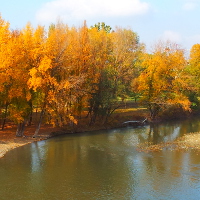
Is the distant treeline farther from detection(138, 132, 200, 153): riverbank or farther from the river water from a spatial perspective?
detection(138, 132, 200, 153): riverbank

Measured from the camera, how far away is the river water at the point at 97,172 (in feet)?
72.7

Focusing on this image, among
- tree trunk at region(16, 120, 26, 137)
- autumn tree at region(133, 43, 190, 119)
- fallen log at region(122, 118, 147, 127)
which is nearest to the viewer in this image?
tree trunk at region(16, 120, 26, 137)

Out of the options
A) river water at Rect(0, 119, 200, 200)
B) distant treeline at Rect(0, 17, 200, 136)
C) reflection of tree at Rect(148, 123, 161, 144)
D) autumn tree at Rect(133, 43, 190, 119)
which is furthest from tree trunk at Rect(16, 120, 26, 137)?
autumn tree at Rect(133, 43, 190, 119)

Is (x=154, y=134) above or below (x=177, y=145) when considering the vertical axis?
above

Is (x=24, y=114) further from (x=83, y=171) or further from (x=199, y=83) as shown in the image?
(x=199, y=83)

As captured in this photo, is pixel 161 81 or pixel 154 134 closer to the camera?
pixel 154 134

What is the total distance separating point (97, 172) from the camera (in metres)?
27.2

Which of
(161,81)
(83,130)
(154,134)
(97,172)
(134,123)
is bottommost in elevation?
(97,172)

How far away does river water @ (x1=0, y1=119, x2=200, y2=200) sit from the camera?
2216 cm

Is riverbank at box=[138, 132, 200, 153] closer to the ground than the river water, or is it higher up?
higher up

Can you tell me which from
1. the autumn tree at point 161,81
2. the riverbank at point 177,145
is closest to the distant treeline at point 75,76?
the autumn tree at point 161,81

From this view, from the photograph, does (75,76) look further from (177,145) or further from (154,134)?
(177,145)

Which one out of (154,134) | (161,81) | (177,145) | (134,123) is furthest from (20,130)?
(161,81)

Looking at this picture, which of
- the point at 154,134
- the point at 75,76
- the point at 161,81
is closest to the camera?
the point at 75,76
